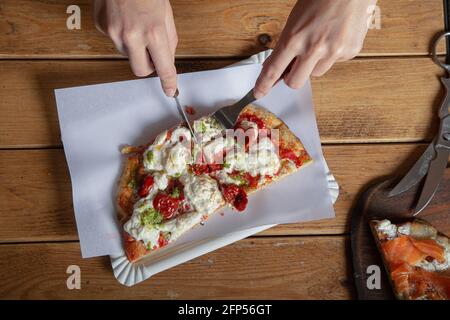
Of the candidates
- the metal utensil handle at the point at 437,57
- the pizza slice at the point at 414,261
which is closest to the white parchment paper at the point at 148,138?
the pizza slice at the point at 414,261

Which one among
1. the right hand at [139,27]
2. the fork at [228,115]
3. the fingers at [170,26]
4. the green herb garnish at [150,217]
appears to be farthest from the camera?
the fork at [228,115]

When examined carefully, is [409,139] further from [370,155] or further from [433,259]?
[433,259]

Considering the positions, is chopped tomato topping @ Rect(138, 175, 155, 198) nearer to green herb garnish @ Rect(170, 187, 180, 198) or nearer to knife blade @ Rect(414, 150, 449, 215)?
green herb garnish @ Rect(170, 187, 180, 198)

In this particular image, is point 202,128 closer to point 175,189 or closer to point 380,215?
point 175,189

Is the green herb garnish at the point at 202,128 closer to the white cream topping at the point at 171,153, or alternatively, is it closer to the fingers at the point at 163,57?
the white cream topping at the point at 171,153

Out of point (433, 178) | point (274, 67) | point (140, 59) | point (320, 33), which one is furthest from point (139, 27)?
point (433, 178)

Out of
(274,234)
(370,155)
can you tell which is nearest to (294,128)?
(370,155)
